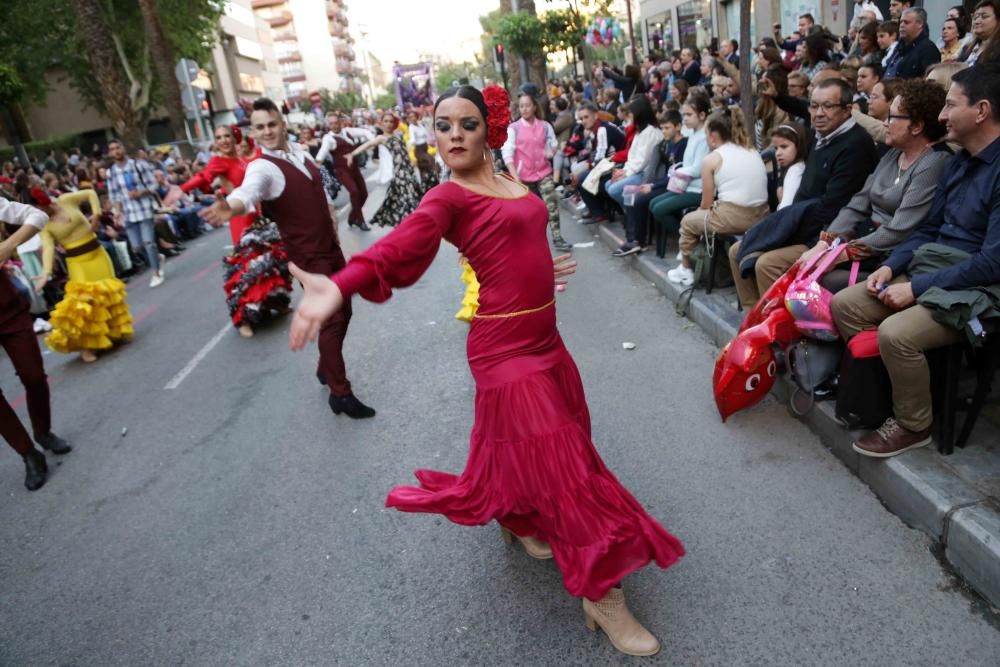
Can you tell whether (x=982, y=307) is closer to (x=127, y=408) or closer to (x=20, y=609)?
(x=20, y=609)

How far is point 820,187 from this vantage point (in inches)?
181

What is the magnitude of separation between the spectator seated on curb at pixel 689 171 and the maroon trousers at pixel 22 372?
214 inches

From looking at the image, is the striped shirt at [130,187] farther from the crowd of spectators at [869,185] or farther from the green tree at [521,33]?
the green tree at [521,33]

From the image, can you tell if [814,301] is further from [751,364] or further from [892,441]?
[892,441]

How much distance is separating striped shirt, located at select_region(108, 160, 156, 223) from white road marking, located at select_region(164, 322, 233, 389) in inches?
145

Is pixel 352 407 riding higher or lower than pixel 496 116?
lower

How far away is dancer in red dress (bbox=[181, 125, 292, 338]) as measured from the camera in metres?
7.00

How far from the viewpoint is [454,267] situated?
920 cm

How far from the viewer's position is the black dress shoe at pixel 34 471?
4.55m

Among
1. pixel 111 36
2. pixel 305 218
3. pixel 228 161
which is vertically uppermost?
pixel 111 36

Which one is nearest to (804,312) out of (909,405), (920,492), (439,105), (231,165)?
(909,405)

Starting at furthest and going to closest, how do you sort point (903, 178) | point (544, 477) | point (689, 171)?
point (689, 171)
point (903, 178)
point (544, 477)

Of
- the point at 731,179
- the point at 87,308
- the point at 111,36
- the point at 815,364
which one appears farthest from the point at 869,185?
the point at 111,36

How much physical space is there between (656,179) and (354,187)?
21.7ft
